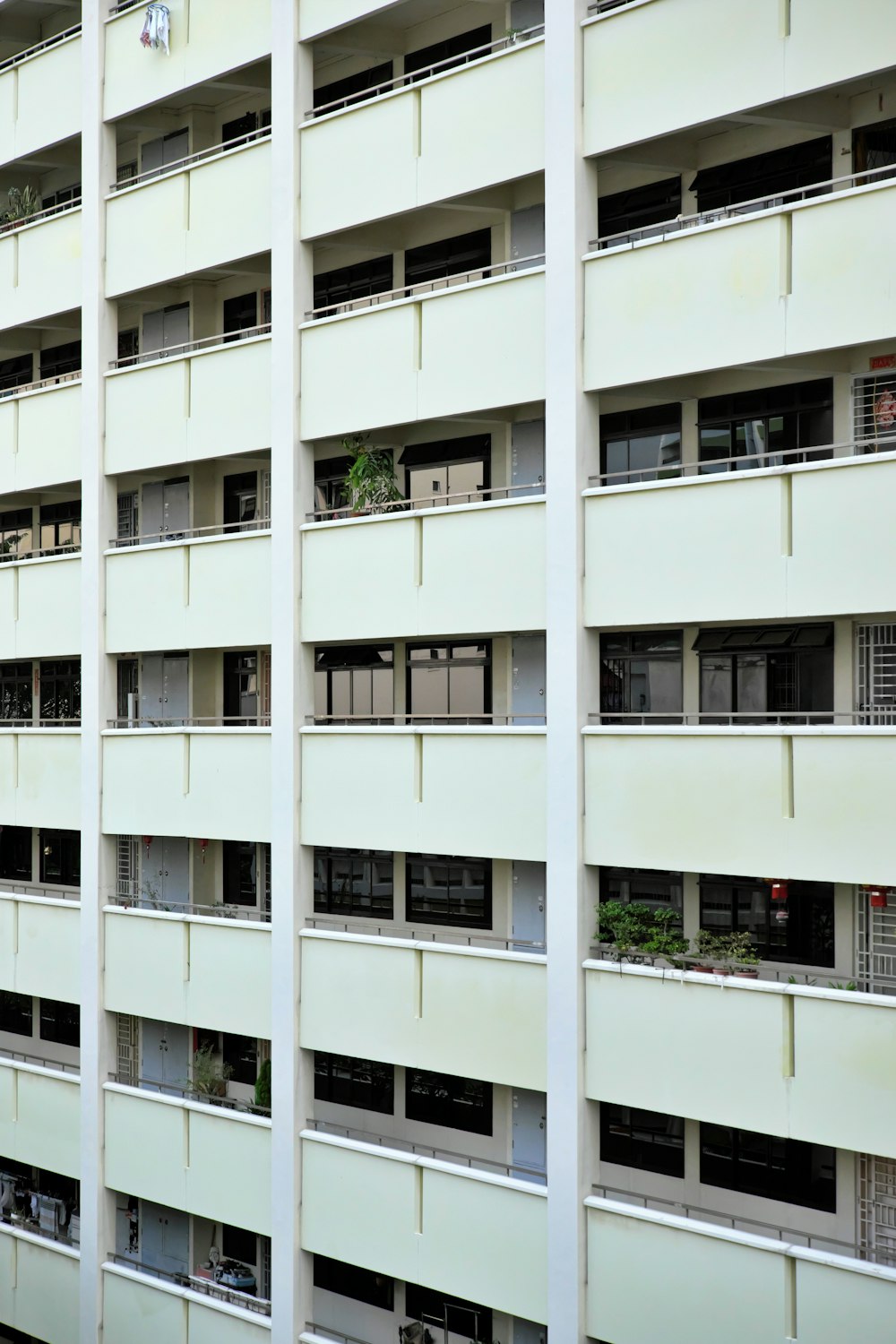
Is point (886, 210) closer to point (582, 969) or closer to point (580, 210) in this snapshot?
point (580, 210)

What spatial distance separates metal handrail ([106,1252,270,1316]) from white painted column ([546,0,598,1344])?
5655 mm

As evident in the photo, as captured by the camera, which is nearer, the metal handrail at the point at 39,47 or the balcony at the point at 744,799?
the balcony at the point at 744,799

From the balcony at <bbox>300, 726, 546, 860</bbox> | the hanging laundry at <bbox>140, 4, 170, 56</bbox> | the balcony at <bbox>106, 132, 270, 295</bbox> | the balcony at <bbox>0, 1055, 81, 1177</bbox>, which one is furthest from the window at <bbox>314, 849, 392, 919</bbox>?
the hanging laundry at <bbox>140, 4, 170, 56</bbox>

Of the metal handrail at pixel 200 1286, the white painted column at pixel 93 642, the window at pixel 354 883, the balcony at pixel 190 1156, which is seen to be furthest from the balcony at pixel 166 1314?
the window at pixel 354 883

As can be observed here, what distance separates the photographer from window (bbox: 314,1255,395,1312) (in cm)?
2038

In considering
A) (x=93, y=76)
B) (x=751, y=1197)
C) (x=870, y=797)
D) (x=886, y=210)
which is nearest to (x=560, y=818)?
(x=870, y=797)

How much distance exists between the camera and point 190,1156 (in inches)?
826

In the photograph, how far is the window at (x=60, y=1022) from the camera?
25641 mm

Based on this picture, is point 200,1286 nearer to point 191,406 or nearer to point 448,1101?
point 448,1101

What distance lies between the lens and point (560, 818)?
16.5 m

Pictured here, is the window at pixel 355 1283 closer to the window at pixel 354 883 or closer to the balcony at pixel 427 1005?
the balcony at pixel 427 1005

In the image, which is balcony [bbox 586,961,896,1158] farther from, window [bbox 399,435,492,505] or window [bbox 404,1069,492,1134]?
window [bbox 399,435,492,505]

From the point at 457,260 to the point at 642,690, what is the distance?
21.8 ft

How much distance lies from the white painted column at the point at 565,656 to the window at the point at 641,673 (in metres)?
1.17
